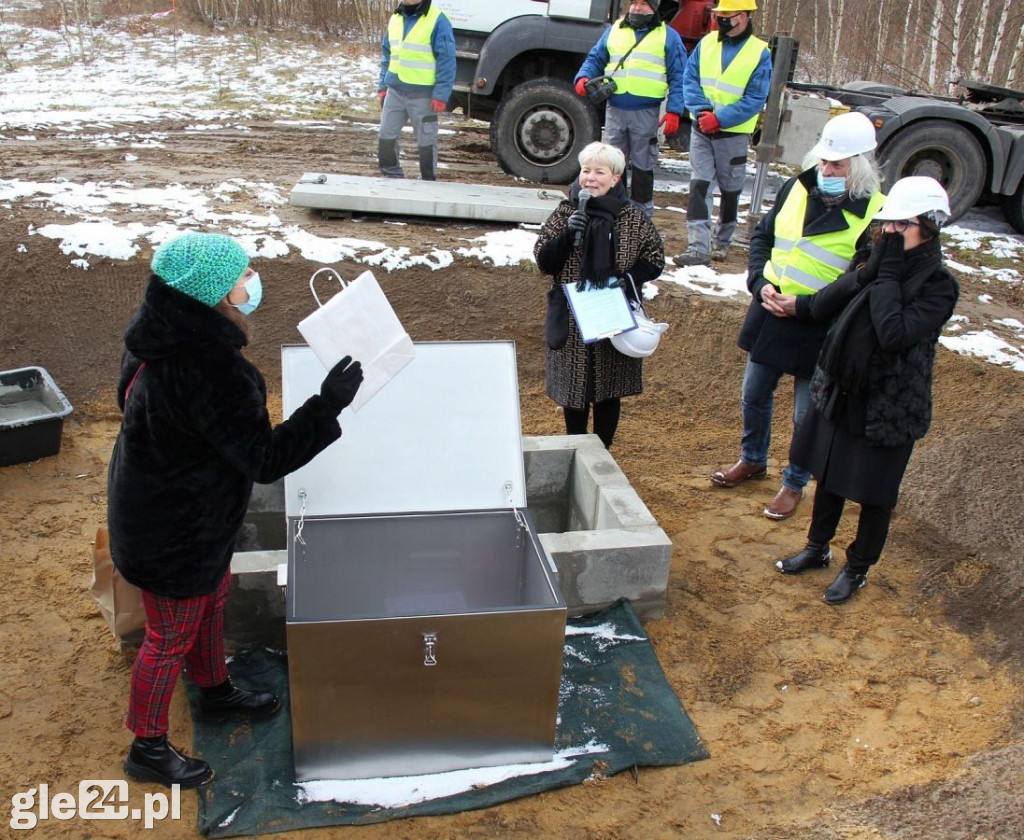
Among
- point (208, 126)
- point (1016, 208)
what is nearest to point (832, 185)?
point (1016, 208)

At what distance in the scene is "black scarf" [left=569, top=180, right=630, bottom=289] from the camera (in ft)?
12.7

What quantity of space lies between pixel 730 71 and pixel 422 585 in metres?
4.62

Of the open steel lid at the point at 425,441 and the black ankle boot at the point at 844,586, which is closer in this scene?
the open steel lid at the point at 425,441

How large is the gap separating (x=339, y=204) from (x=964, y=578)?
4909mm

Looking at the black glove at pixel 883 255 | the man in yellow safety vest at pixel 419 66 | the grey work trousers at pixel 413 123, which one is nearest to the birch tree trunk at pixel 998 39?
the man in yellow safety vest at pixel 419 66

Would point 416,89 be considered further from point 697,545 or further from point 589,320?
point 697,545

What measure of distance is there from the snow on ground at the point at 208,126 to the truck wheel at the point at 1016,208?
11 cm

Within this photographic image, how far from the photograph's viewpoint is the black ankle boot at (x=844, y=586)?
3883 mm

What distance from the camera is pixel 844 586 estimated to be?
389cm

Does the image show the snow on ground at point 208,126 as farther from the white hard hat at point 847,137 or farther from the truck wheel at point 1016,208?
the white hard hat at point 847,137

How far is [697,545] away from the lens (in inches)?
170

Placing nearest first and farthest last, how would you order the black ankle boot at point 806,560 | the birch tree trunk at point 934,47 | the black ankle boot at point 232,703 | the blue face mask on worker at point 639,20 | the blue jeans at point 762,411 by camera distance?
1. the black ankle boot at point 232,703
2. the black ankle boot at point 806,560
3. the blue jeans at point 762,411
4. the blue face mask on worker at point 639,20
5. the birch tree trunk at point 934,47

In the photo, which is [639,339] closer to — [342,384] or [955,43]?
[342,384]

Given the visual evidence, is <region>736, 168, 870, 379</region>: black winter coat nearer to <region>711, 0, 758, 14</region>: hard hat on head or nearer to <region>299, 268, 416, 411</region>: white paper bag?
<region>299, 268, 416, 411</region>: white paper bag
